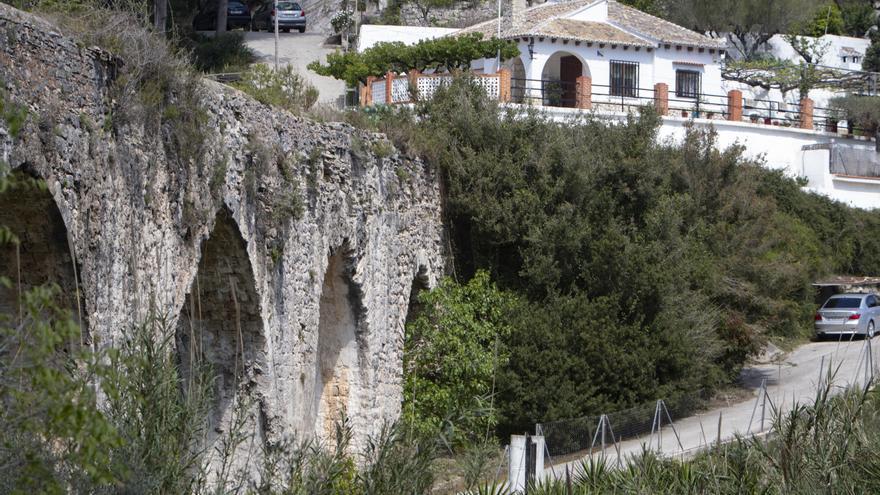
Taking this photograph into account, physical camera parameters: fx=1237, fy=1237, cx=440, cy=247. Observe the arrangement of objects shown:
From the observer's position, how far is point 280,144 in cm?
1280

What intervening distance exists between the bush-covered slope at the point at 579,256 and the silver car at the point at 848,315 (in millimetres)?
6104

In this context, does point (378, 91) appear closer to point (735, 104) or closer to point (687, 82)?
point (735, 104)

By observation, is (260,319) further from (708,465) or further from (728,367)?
(728,367)

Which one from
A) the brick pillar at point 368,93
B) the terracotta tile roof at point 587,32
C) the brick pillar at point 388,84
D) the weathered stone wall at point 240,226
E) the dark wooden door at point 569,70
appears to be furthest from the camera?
the dark wooden door at point 569,70

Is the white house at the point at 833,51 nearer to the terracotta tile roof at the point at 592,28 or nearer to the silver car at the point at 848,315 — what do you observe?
the terracotta tile roof at the point at 592,28

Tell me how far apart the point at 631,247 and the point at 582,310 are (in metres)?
1.25

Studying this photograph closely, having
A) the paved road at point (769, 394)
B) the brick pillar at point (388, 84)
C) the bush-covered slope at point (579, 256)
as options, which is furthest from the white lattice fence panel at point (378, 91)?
the paved road at point (769, 394)

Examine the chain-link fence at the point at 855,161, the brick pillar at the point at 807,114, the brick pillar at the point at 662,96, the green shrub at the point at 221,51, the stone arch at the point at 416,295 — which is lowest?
the stone arch at the point at 416,295

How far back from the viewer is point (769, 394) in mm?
20656

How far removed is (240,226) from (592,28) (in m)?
20.3

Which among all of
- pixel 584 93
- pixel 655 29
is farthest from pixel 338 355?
pixel 655 29

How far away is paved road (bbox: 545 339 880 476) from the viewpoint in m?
15.5

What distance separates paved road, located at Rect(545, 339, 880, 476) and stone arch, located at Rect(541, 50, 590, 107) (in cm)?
758

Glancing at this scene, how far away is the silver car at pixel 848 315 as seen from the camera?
1017 inches
